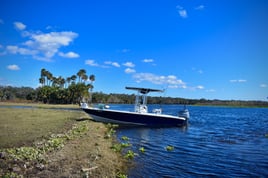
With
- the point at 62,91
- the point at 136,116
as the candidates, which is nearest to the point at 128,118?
the point at 136,116

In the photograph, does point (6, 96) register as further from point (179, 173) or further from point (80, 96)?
point (179, 173)

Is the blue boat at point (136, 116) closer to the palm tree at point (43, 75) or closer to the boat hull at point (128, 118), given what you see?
the boat hull at point (128, 118)

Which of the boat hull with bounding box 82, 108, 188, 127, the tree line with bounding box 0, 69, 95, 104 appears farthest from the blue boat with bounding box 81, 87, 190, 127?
the tree line with bounding box 0, 69, 95, 104

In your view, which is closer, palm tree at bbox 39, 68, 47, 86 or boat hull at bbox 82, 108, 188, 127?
boat hull at bbox 82, 108, 188, 127

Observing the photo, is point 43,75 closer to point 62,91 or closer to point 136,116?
point 62,91

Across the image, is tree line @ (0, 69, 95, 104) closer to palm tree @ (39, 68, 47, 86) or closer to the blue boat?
palm tree @ (39, 68, 47, 86)

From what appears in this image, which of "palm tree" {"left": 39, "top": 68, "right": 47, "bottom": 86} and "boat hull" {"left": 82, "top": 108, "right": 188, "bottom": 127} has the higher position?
"palm tree" {"left": 39, "top": 68, "right": 47, "bottom": 86}

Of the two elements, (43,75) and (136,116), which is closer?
(136,116)

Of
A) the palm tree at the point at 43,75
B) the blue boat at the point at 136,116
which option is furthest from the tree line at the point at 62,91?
the blue boat at the point at 136,116

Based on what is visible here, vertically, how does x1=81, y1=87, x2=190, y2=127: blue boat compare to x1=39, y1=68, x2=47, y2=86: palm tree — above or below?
below

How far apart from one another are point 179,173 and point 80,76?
10847 centimetres

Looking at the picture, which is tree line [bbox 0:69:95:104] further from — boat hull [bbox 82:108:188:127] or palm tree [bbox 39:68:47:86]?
boat hull [bbox 82:108:188:127]

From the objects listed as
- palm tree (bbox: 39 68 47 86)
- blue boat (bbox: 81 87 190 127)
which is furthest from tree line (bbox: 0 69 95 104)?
blue boat (bbox: 81 87 190 127)

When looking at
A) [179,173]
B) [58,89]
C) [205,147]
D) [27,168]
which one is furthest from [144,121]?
[58,89]
